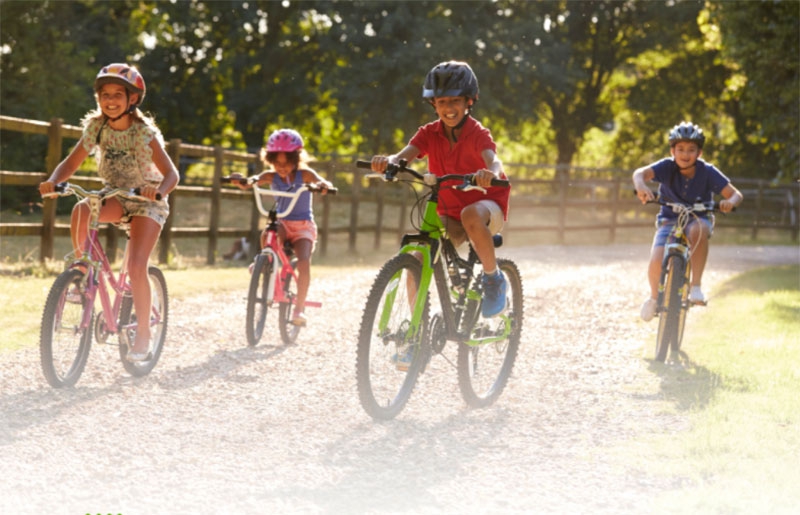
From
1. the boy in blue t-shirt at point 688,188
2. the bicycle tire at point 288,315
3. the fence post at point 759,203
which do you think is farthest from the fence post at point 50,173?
the fence post at point 759,203

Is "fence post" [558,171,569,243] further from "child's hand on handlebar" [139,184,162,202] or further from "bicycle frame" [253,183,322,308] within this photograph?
"child's hand on handlebar" [139,184,162,202]

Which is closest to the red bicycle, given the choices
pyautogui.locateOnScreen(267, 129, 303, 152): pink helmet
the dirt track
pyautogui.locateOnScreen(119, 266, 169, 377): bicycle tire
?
the dirt track

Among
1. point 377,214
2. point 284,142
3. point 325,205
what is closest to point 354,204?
point 377,214

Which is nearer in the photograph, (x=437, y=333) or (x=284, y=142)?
(x=437, y=333)

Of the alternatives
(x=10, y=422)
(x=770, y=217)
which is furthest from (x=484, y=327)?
(x=770, y=217)

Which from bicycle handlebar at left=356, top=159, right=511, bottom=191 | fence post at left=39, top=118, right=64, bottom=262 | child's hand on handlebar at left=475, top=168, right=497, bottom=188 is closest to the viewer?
child's hand on handlebar at left=475, top=168, right=497, bottom=188

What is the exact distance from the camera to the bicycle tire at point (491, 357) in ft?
18.4

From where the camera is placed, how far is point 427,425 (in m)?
5.20

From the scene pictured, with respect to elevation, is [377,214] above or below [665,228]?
below

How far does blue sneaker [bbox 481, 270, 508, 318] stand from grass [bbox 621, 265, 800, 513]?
3.58ft

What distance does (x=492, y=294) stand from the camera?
5715 mm

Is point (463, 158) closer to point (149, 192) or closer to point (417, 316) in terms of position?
point (417, 316)

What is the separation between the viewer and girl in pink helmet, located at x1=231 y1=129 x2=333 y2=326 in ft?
25.1

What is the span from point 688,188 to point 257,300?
3.21m
